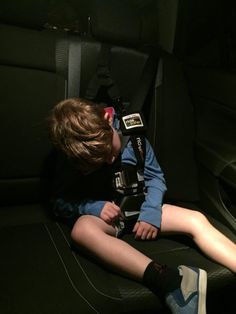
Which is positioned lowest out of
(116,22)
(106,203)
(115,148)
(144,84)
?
(106,203)

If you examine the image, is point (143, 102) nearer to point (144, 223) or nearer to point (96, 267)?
point (144, 223)

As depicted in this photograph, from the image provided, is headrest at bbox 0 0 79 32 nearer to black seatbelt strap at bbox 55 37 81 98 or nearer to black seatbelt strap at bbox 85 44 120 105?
black seatbelt strap at bbox 55 37 81 98

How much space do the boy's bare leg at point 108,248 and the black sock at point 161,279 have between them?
0.8 inches

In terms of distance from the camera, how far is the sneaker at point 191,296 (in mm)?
1051

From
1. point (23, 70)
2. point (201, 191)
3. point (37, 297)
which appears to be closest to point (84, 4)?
point (23, 70)

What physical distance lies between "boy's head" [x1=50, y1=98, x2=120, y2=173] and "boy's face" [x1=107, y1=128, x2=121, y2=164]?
4cm

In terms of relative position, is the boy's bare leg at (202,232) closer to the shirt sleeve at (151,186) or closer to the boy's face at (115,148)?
the shirt sleeve at (151,186)

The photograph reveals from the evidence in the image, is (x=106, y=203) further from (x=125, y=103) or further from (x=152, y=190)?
(x=125, y=103)

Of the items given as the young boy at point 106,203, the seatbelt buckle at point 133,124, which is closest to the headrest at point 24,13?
the young boy at point 106,203

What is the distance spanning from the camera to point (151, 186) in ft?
4.54

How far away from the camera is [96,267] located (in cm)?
116

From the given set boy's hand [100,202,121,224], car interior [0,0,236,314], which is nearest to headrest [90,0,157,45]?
car interior [0,0,236,314]

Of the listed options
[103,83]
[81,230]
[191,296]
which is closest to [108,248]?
[81,230]

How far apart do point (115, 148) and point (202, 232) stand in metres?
0.36
